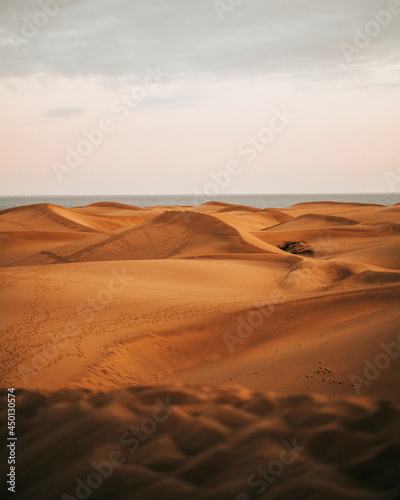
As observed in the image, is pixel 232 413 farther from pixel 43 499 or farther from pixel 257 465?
pixel 43 499

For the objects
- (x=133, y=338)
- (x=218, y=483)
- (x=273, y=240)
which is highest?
(x=273, y=240)

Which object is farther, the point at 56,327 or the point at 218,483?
the point at 56,327

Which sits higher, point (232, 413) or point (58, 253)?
point (58, 253)

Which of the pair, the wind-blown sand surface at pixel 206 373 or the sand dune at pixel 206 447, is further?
the wind-blown sand surface at pixel 206 373

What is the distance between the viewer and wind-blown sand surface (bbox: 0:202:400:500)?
2.60 meters

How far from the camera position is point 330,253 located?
54.0ft

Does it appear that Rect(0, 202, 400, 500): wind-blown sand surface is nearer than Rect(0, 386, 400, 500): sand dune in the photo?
No

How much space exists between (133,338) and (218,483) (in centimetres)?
352

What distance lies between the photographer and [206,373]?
520 cm

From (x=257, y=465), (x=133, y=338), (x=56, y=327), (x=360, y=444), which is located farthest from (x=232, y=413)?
(x=56, y=327)

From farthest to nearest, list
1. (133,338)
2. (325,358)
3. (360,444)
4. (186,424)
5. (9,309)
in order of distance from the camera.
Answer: (9,309), (133,338), (325,358), (186,424), (360,444)

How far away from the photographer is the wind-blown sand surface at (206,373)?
8.53 feet

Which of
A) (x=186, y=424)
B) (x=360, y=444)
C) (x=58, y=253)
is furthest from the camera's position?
(x=58, y=253)

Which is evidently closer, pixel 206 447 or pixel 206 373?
pixel 206 447
